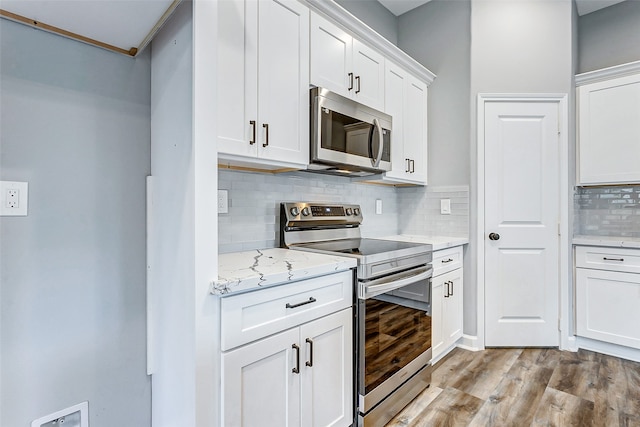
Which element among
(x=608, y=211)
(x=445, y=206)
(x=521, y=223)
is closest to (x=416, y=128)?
(x=445, y=206)

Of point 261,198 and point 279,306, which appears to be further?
point 261,198

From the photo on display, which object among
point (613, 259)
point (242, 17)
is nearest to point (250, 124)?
point (242, 17)

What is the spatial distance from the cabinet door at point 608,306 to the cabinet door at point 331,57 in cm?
251

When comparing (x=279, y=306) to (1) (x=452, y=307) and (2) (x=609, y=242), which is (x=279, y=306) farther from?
(2) (x=609, y=242)

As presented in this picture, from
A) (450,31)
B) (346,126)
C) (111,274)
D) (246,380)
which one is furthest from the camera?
(450,31)

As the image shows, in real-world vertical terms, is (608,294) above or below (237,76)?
below

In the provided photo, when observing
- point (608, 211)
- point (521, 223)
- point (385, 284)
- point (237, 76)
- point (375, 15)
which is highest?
point (375, 15)

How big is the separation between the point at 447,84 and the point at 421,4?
0.87 m

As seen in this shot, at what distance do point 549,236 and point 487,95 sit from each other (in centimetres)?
128

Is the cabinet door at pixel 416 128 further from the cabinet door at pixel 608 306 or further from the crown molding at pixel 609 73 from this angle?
the cabinet door at pixel 608 306

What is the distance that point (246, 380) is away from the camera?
46.4 inches

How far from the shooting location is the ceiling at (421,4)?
303cm

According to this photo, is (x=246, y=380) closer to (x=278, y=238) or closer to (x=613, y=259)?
(x=278, y=238)

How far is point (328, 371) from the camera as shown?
1.46m
